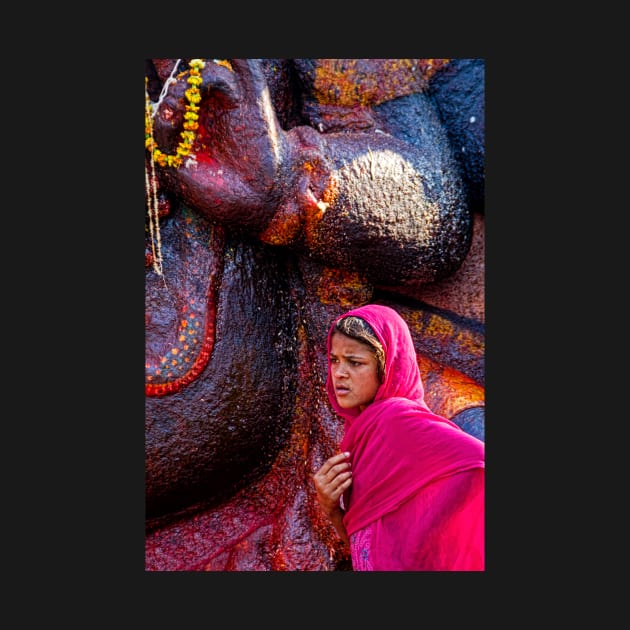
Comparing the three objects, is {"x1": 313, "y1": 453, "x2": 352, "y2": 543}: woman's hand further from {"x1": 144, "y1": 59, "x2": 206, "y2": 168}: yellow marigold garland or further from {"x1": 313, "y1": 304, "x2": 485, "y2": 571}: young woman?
{"x1": 144, "y1": 59, "x2": 206, "y2": 168}: yellow marigold garland

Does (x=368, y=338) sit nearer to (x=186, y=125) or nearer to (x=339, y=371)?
(x=339, y=371)

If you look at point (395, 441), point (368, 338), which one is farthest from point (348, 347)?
point (395, 441)

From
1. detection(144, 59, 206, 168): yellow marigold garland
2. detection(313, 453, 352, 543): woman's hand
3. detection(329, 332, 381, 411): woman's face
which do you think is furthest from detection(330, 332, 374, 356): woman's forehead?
detection(144, 59, 206, 168): yellow marigold garland

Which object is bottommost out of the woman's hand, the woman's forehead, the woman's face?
the woman's hand

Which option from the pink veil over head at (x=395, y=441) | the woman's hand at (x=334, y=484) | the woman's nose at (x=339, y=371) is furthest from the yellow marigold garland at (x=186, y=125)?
the woman's hand at (x=334, y=484)

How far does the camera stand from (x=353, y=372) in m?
2.96

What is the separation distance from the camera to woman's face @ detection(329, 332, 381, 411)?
295 centimetres

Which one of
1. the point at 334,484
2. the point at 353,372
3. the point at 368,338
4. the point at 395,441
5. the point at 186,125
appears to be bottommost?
the point at 334,484

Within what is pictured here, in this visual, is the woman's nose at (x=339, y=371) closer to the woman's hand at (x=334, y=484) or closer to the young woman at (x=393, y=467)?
the young woman at (x=393, y=467)

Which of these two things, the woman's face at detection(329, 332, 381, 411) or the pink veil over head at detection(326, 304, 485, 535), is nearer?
the pink veil over head at detection(326, 304, 485, 535)

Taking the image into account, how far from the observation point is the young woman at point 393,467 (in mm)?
2789

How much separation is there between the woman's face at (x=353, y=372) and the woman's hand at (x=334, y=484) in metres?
0.21

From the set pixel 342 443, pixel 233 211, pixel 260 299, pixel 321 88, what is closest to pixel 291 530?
pixel 342 443

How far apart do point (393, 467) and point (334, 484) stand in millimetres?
246
